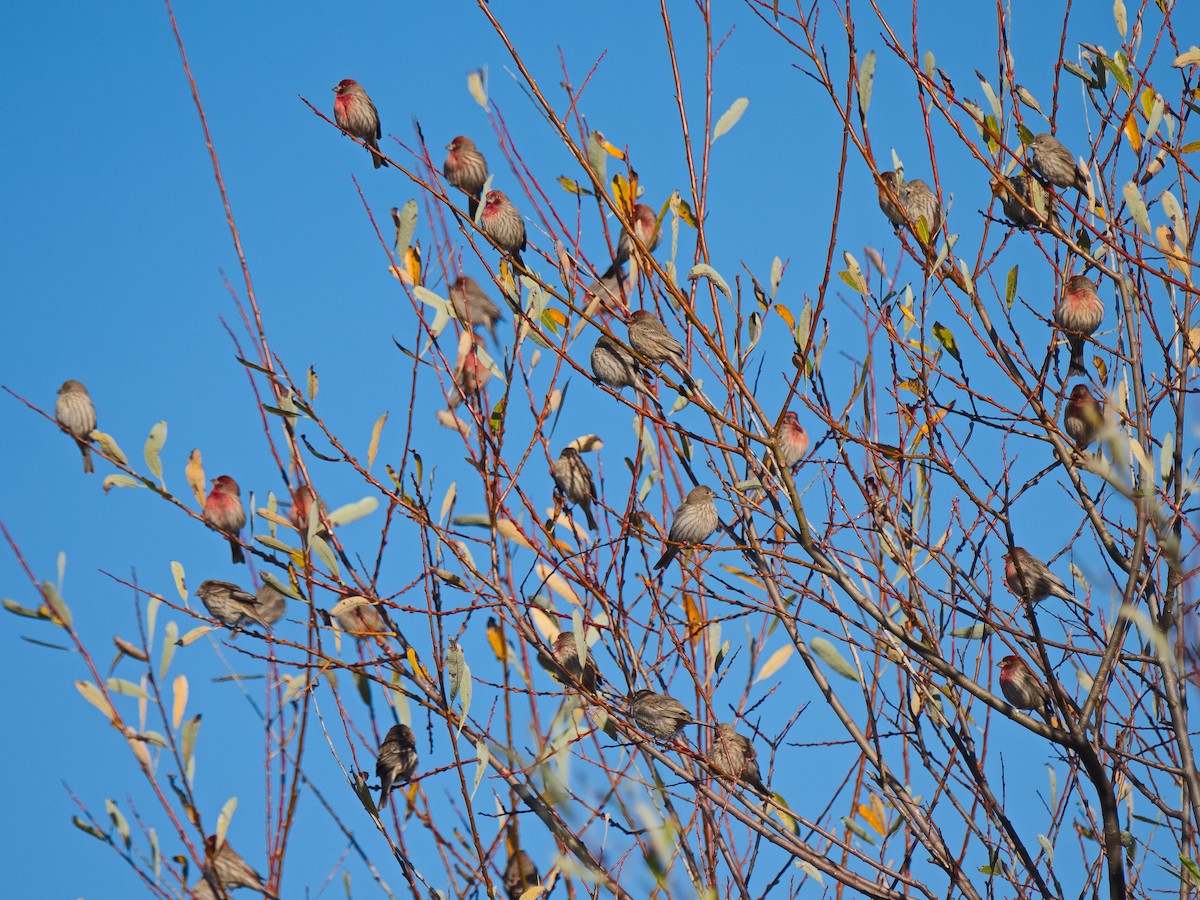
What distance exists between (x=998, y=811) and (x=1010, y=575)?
6.49 feet

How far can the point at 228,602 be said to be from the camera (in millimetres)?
3764

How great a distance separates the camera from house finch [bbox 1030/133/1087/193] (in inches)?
158

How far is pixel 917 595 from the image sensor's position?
3.40m

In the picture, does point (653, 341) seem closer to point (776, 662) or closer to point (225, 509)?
point (776, 662)

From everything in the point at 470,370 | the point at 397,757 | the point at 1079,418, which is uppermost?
the point at 1079,418

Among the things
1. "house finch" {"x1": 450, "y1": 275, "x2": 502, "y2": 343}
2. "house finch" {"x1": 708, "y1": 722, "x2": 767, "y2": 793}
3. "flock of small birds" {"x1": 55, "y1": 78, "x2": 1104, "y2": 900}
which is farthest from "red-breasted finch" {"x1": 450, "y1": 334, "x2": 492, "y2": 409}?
"house finch" {"x1": 708, "y1": 722, "x2": 767, "y2": 793}

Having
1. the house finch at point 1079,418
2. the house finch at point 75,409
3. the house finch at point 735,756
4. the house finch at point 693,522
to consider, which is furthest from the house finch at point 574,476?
the house finch at point 75,409

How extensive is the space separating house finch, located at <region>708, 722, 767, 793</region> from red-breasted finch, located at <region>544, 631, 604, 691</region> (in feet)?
1.26

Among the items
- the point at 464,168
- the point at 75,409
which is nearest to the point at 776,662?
the point at 464,168

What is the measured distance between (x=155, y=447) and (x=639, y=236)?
5.05 ft

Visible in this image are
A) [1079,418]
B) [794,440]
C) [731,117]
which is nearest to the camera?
[731,117]

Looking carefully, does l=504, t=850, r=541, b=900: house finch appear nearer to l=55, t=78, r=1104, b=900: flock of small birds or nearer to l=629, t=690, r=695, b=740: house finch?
l=55, t=78, r=1104, b=900: flock of small birds

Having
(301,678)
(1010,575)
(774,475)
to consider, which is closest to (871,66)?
(774,475)

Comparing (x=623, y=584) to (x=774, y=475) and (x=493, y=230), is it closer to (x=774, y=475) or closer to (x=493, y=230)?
(x=774, y=475)
